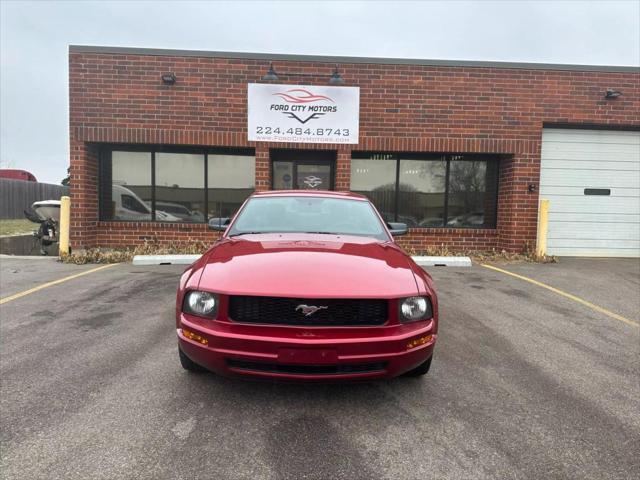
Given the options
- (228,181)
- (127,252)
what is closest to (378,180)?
(228,181)

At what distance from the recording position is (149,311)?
507cm

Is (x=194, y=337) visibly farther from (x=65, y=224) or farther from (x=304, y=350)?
(x=65, y=224)

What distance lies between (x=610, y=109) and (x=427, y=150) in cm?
451

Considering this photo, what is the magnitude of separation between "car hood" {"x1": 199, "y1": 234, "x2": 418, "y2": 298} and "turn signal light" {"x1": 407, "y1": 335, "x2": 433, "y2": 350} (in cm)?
29

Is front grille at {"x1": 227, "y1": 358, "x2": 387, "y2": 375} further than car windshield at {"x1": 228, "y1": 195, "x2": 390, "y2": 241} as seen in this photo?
No

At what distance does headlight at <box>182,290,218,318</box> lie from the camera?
2596mm

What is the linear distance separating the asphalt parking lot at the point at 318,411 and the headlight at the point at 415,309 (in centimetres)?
65

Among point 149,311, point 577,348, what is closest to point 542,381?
point 577,348

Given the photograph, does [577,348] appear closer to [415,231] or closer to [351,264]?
[351,264]

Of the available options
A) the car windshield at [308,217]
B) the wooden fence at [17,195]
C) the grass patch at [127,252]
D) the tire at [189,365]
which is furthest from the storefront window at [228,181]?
the wooden fence at [17,195]

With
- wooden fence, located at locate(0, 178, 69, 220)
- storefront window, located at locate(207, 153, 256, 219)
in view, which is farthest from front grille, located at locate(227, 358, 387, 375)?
wooden fence, located at locate(0, 178, 69, 220)

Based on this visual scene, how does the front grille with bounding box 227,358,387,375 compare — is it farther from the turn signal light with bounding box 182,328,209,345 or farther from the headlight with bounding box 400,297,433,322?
the headlight with bounding box 400,297,433,322

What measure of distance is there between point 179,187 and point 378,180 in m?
4.87

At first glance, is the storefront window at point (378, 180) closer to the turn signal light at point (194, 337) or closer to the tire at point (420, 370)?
the tire at point (420, 370)
